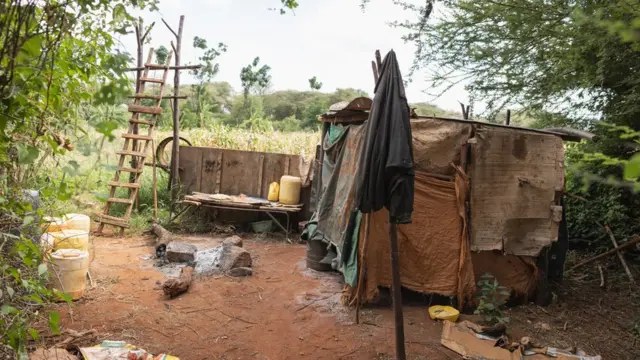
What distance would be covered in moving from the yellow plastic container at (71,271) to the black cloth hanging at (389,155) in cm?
320

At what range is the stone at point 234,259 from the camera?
238 inches

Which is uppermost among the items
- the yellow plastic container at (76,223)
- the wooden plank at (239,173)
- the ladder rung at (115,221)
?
the wooden plank at (239,173)

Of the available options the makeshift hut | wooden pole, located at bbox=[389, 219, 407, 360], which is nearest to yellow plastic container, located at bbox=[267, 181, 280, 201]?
the makeshift hut

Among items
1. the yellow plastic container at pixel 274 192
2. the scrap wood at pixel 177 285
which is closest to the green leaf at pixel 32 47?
the scrap wood at pixel 177 285

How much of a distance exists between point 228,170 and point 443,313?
572 cm

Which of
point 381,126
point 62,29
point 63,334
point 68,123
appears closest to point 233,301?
point 63,334

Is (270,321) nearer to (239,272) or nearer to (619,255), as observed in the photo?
(239,272)

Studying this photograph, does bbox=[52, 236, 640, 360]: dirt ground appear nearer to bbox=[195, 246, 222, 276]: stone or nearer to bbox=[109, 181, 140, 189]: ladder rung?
bbox=[195, 246, 222, 276]: stone

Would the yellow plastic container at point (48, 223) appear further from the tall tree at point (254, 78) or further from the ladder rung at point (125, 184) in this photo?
the tall tree at point (254, 78)

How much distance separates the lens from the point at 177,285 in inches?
198

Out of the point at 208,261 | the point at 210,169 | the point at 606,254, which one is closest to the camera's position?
the point at 606,254

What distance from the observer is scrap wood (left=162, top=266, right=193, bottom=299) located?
16.3 feet

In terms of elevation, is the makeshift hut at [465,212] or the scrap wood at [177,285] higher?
the makeshift hut at [465,212]

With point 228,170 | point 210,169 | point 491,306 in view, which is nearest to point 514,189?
point 491,306
